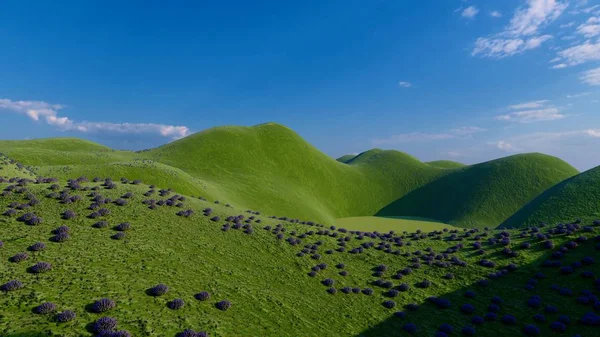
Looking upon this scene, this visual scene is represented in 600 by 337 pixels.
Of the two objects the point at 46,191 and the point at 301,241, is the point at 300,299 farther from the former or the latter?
the point at 46,191

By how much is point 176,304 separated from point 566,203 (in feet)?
343

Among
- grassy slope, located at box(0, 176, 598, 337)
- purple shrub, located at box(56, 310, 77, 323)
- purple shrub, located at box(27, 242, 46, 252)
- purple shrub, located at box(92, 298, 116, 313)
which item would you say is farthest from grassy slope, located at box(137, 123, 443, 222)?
purple shrub, located at box(56, 310, 77, 323)

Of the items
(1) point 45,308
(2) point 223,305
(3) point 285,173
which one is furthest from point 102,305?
(3) point 285,173

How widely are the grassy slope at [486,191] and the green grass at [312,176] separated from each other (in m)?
0.39

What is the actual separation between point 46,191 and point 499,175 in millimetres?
174393

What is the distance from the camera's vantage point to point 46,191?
3644cm

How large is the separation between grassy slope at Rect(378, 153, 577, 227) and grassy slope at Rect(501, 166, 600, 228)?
3240 centimetres

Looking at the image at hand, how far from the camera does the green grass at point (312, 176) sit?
102125 mm

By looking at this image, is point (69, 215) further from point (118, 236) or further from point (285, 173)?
point (285, 173)

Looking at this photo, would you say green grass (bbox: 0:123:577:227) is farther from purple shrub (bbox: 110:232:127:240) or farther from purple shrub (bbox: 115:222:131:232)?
purple shrub (bbox: 110:232:127:240)

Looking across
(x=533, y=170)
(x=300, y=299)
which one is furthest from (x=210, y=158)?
(x=533, y=170)

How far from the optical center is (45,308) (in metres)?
17.1

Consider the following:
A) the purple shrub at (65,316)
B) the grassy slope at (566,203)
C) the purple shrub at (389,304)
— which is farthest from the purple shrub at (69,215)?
the grassy slope at (566,203)

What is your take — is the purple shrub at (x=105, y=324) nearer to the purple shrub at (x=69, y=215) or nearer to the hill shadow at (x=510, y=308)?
the hill shadow at (x=510, y=308)
